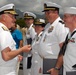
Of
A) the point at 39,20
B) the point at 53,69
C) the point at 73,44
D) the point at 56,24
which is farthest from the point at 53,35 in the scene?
the point at 39,20

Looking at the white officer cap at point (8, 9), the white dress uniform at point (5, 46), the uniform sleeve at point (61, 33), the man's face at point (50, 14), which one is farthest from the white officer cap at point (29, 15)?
the white dress uniform at point (5, 46)

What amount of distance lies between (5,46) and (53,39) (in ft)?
2.99

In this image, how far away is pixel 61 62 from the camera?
170 inches

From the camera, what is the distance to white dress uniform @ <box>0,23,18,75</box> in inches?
155

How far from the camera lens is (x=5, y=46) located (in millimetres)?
3930

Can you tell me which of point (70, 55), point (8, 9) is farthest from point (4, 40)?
point (70, 55)

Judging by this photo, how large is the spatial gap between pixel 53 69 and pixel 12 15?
0.93 metres

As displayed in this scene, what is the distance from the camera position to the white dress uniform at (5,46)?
12.9 feet

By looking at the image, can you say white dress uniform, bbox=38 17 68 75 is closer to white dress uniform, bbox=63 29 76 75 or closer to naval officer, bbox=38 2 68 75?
naval officer, bbox=38 2 68 75

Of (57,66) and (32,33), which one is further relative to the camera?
(32,33)

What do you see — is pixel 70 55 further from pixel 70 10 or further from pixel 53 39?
pixel 53 39

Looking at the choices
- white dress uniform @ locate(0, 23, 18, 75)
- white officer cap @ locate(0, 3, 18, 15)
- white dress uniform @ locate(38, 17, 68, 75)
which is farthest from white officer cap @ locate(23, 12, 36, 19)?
white dress uniform @ locate(0, 23, 18, 75)

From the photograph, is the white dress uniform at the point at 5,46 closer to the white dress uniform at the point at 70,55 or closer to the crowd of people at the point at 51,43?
the crowd of people at the point at 51,43

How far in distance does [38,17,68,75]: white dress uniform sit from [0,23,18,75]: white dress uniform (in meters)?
0.63
